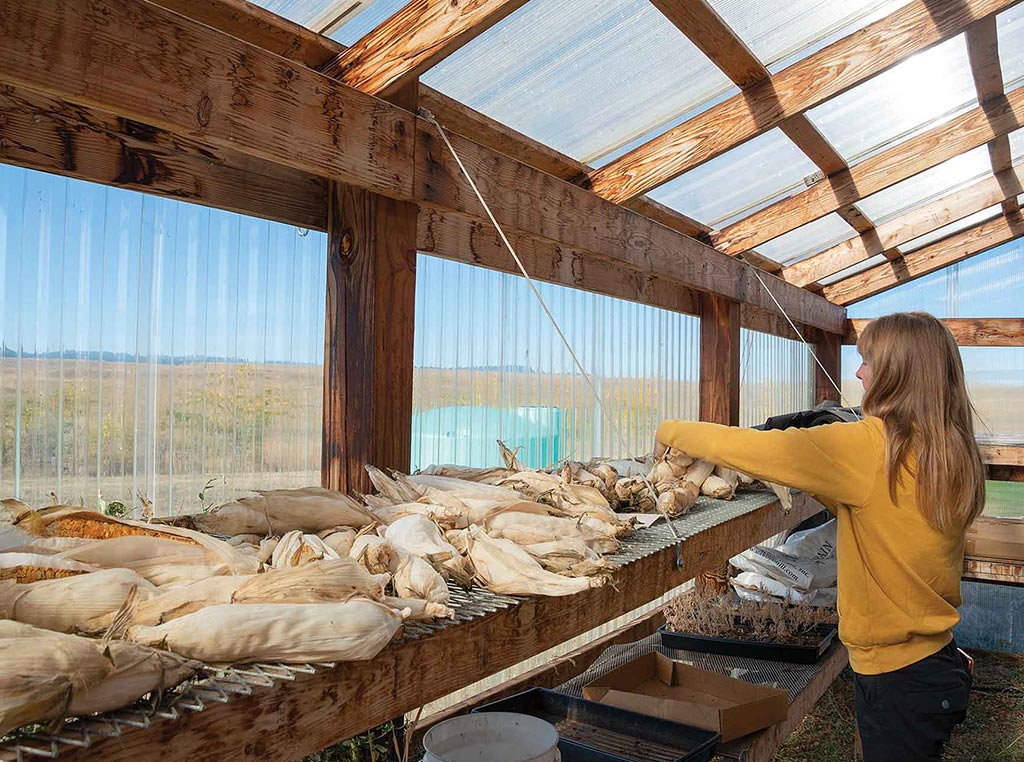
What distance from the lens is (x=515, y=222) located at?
2.30m

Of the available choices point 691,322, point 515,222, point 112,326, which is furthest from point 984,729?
point 112,326

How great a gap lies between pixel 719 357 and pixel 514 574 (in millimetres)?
3093

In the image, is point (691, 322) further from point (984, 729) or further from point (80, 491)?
point (80, 491)

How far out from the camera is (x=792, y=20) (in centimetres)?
257

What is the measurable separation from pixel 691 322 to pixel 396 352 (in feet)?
8.92

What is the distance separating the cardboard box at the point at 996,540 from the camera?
14.3 ft

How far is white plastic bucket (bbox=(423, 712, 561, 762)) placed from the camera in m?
1.62

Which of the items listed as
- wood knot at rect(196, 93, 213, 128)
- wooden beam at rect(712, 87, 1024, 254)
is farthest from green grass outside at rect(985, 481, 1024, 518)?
wood knot at rect(196, 93, 213, 128)

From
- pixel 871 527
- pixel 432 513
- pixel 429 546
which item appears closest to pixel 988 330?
pixel 871 527

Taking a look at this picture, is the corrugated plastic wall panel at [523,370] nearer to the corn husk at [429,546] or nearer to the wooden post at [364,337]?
the wooden post at [364,337]

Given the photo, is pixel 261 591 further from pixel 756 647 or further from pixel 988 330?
pixel 988 330

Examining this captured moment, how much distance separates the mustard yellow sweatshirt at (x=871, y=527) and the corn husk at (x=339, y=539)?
2.94 feet

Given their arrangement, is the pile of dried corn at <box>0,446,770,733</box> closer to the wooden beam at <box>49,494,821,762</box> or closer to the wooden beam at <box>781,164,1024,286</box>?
the wooden beam at <box>49,494,821,762</box>

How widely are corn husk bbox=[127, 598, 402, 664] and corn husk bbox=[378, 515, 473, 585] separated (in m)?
0.30
